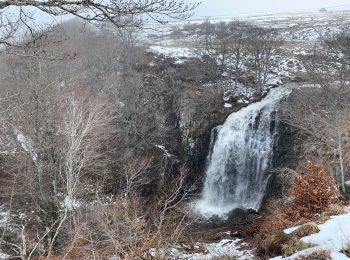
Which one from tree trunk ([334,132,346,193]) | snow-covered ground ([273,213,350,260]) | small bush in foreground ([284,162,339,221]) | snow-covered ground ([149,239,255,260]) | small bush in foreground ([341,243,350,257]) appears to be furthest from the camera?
tree trunk ([334,132,346,193])

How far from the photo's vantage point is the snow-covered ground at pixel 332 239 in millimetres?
5864

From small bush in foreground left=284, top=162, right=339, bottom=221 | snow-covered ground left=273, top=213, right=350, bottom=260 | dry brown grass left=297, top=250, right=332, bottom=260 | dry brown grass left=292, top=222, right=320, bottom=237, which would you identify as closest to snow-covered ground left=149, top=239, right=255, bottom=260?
small bush in foreground left=284, top=162, right=339, bottom=221

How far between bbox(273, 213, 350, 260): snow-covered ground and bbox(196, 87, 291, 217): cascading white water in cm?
1544

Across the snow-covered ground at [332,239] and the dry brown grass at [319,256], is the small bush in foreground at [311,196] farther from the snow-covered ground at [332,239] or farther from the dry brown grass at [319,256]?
the dry brown grass at [319,256]

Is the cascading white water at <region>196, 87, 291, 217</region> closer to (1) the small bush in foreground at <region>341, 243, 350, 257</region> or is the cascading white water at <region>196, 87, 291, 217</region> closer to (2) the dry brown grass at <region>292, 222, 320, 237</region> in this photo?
(2) the dry brown grass at <region>292, 222, 320, 237</region>

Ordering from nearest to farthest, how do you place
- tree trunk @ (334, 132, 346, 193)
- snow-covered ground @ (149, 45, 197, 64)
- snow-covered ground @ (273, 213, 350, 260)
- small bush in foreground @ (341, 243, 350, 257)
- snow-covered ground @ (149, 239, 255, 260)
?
small bush in foreground @ (341, 243, 350, 257)
snow-covered ground @ (273, 213, 350, 260)
snow-covered ground @ (149, 239, 255, 260)
tree trunk @ (334, 132, 346, 193)
snow-covered ground @ (149, 45, 197, 64)

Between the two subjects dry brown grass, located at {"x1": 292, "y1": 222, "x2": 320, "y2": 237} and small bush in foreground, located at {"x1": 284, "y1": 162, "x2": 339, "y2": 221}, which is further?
small bush in foreground, located at {"x1": 284, "y1": 162, "x2": 339, "y2": 221}

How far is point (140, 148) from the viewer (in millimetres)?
25828

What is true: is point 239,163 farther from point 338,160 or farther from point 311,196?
point 311,196

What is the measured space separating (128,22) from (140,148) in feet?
68.3

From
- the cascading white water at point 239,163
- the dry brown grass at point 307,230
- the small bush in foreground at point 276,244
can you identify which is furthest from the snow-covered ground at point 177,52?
the dry brown grass at point 307,230

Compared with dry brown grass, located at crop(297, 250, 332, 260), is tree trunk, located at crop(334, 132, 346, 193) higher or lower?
lower

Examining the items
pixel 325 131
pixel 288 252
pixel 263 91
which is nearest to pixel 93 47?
pixel 263 91

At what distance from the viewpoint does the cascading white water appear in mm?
24016
